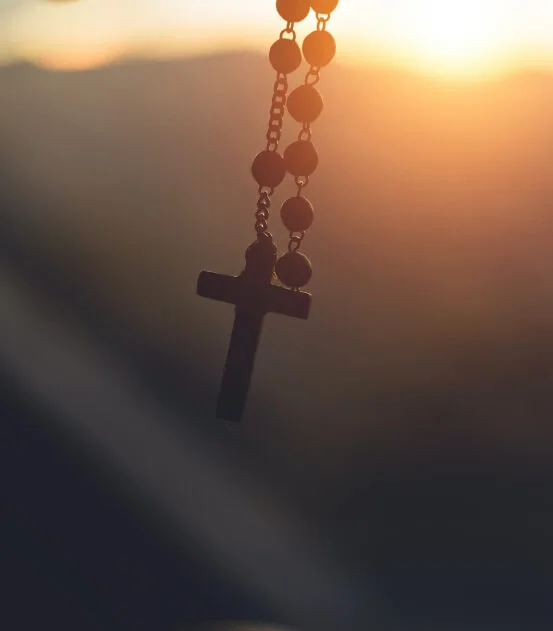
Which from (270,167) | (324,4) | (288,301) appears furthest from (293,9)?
(288,301)

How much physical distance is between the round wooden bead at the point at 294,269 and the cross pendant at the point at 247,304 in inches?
0.5

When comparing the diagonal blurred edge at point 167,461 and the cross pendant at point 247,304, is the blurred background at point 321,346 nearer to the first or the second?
the diagonal blurred edge at point 167,461

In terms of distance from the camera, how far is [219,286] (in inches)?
27.2

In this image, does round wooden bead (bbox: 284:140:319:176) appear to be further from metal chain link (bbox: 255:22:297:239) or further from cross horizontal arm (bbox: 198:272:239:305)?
cross horizontal arm (bbox: 198:272:239:305)

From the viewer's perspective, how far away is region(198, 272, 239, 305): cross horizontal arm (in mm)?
686

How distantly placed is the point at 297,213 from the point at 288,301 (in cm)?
8

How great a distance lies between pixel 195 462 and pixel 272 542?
0.22 meters

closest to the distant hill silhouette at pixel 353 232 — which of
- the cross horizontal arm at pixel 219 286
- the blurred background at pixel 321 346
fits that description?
the blurred background at pixel 321 346

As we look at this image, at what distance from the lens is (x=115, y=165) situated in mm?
1568

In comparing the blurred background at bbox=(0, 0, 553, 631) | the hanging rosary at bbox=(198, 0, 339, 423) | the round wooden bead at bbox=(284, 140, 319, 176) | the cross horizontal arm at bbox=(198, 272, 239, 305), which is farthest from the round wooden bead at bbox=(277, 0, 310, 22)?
the blurred background at bbox=(0, 0, 553, 631)

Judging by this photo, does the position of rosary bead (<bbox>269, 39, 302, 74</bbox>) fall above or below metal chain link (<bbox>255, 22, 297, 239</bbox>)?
above

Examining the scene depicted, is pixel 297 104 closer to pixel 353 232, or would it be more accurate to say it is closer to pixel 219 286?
pixel 219 286

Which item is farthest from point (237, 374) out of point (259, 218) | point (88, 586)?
point (88, 586)

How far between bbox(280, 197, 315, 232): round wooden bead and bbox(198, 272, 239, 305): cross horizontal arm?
82 mm
